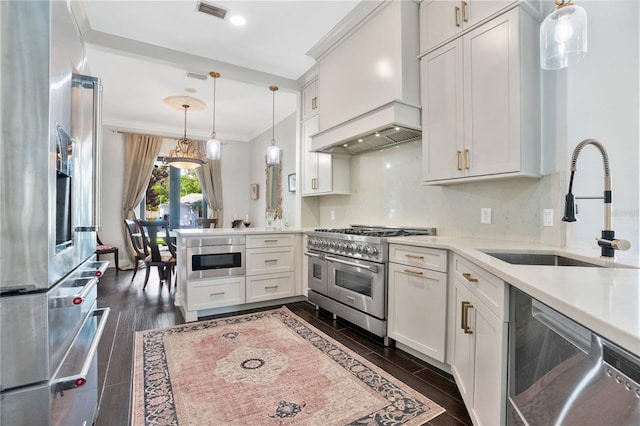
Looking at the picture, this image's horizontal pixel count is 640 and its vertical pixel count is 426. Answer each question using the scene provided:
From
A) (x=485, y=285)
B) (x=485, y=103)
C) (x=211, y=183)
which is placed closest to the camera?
(x=485, y=285)

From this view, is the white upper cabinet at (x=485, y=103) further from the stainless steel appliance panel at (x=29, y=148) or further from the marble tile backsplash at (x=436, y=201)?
the stainless steel appliance panel at (x=29, y=148)

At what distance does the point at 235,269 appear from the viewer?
3432 millimetres

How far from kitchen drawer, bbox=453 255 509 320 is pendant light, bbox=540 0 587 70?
111cm

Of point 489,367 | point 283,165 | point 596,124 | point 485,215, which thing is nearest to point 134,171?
point 283,165

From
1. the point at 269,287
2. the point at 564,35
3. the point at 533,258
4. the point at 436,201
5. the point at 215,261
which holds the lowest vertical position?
the point at 269,287

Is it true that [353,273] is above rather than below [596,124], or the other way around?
below

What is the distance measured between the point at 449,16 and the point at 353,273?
2.25 m

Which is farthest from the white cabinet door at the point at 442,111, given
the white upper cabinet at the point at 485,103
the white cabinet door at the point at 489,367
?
the white cabinet door at the point at 489,367

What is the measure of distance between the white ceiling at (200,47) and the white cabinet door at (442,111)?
98cm

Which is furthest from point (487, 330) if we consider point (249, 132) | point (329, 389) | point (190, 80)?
point (249, 132)

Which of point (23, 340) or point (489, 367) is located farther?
point (489, 367)

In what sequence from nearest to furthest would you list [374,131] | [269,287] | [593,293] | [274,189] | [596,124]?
1. [593,293]
2. [596,124]
3. [374,131]
4. [269,287]
5. [274,189]

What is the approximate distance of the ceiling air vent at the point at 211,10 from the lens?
8.93 ft

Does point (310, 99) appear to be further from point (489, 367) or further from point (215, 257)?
point (489, 367)
